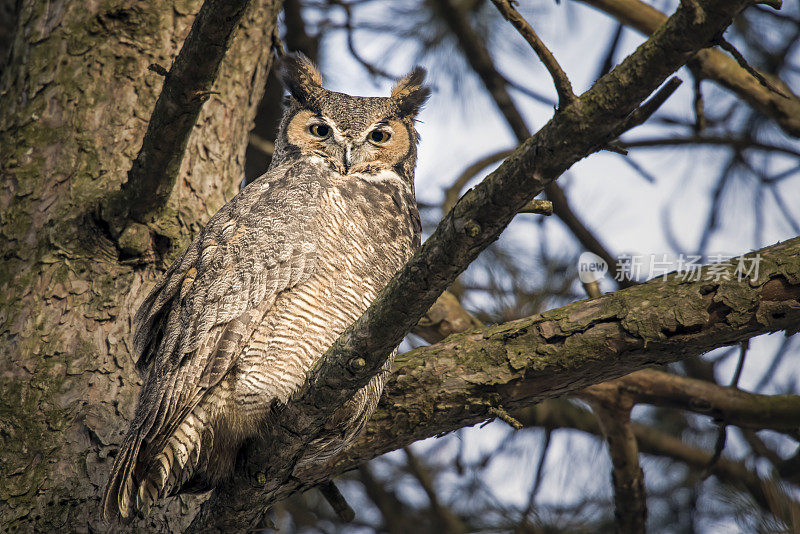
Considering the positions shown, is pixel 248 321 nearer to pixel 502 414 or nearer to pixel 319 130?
pixel 502 414

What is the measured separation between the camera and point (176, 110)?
2.00 m

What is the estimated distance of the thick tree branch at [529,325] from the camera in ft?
4.02

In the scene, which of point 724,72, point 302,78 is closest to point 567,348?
point 302,78

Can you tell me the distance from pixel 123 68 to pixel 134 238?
82cm

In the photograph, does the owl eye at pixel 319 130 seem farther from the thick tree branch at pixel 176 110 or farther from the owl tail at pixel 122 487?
the owl tail at pixel 122 487

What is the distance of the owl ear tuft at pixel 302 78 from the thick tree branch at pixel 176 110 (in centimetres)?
79

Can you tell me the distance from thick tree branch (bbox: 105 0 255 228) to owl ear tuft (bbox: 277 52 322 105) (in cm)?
79

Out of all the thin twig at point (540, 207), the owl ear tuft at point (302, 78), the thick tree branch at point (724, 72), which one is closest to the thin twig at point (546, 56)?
the thin twig at point (540, 207)

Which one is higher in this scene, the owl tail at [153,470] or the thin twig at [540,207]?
the thin twig at [540,207]

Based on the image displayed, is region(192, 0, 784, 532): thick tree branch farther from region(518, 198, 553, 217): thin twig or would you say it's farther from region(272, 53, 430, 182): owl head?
region(272, 53, 430, 182): owl head

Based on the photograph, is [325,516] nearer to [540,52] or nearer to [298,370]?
[298,370]

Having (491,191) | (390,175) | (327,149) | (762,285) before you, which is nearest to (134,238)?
(327,149)

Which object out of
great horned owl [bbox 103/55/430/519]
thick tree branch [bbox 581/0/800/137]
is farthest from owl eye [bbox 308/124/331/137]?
thick tree branch [bbox 581/0/800/137]

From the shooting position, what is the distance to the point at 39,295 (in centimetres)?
232
